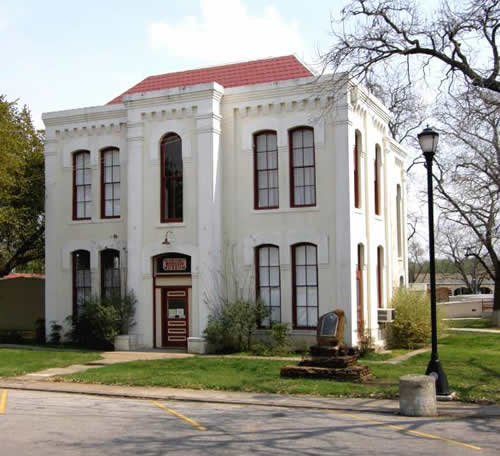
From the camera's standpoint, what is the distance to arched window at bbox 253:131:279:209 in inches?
897

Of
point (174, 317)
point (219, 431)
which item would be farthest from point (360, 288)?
point (219, 431)

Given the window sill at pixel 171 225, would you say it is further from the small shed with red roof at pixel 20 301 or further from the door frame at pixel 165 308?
the small shed with red roof at pixel 20 301

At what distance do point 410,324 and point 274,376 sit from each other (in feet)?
27.5

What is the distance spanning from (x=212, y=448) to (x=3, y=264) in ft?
73.6

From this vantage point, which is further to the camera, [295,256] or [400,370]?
[295,256]

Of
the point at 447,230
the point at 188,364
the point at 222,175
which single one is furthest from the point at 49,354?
the point at 447,230

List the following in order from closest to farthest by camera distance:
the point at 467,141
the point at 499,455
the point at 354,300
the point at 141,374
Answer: the point at 499,455 → the point at 141,374 → the point at 354,300 → the point at 467,141

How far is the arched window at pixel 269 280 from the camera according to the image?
2244 cm

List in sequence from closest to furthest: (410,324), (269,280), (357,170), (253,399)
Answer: (253,399) → (269,280) → (357,170) → (410,324)

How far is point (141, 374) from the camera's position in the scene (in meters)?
17.7

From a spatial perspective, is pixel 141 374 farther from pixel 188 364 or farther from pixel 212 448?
pixel 212 448

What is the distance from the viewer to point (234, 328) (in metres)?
21.4

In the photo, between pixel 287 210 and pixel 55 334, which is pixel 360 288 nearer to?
pixel 287 210

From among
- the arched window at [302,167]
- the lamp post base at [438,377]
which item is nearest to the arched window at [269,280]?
the arched window at [302,167]
